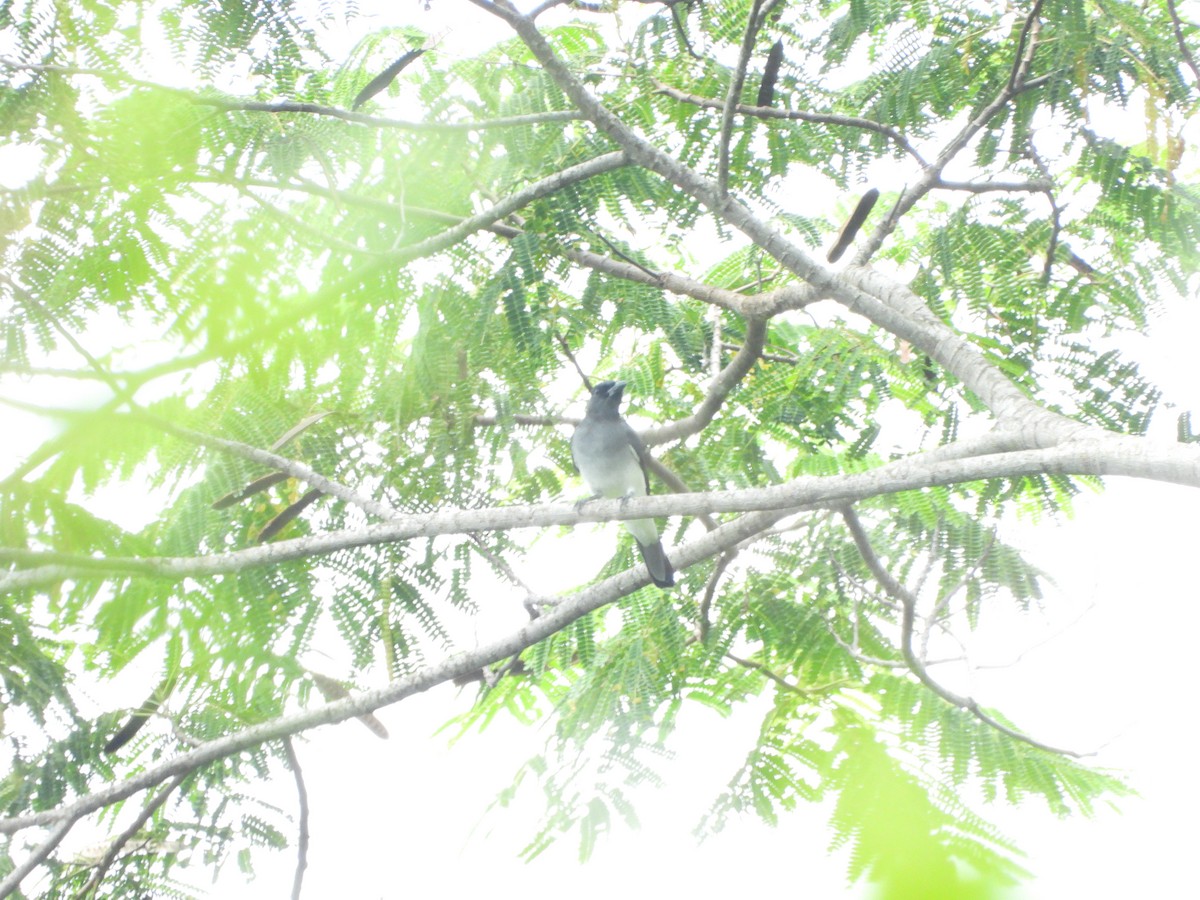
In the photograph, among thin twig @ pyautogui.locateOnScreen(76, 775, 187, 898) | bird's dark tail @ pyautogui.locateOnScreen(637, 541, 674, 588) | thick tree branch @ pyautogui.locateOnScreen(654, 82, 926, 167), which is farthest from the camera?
thin twig @ pyautogui.locateOnScreen(76, 775, 187, 898)

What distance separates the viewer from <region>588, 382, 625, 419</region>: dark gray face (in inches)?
234

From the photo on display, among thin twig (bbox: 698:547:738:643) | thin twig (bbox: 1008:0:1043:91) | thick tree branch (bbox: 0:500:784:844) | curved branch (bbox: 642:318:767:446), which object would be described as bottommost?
thick tree branch (bbox: 0:500:784:844)

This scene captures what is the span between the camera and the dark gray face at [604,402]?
593 cm

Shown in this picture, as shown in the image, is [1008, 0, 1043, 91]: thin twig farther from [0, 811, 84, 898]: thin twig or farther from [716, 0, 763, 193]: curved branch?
[0, 811, 84, 898]: thin twig

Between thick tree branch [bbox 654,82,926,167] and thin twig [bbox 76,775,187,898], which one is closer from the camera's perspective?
thick tree branch [bbox 654,82,926,167]

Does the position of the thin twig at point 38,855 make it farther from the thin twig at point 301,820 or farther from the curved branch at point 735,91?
the curved branch at point 735,91

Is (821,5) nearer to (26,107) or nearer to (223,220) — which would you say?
(26,107)

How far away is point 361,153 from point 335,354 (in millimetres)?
1800

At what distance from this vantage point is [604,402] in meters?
5.98

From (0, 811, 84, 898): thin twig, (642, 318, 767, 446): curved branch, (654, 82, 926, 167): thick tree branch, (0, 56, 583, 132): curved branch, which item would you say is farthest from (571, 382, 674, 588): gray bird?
(0, 811, 84, 898): thin twig

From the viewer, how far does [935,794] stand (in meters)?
2.62

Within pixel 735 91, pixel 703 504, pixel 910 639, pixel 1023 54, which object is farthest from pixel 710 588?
pixel 1023 54

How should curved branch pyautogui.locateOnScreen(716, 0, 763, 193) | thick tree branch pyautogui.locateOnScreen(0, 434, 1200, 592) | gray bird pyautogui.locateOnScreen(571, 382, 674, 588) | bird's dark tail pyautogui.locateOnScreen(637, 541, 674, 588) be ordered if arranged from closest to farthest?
thick tree branch pyautogui.locateOnScreen(0, 434, 1200, 592)
curved branch pyautogui.locateOnScreen(716, 0, 763, 193)
bird's dark tail pyautogui.locateOnScreen(637, 541, 674, 588)
gray bird pyautogui.locateOnScreen(571, 382, 674, 588)

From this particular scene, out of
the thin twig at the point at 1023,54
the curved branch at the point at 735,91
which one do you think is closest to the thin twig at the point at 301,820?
the curved branch at the point at 735,91
